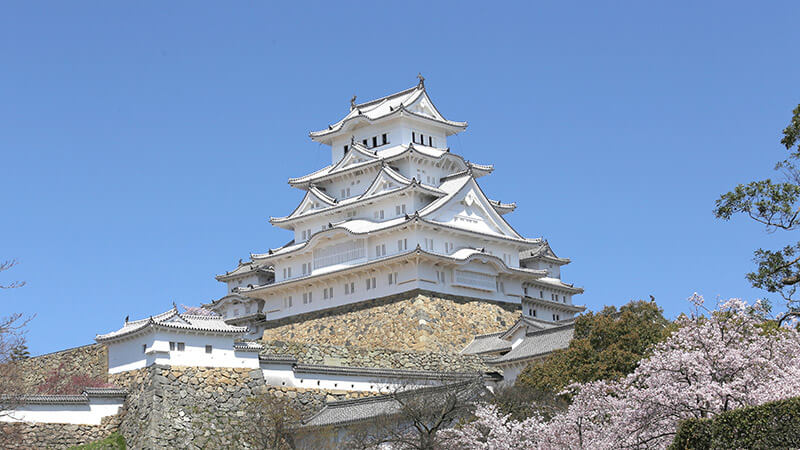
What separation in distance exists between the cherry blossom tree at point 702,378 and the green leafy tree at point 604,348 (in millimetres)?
7783

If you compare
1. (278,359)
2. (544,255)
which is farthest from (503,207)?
(278,359)

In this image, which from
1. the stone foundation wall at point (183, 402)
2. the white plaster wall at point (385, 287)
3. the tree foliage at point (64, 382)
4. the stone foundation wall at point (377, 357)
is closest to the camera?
the stone foundation wall at point (183, 402)

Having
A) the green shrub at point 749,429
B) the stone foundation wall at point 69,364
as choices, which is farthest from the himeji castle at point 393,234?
Result: the green shrub at point 749,429

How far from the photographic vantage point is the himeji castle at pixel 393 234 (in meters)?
51.4

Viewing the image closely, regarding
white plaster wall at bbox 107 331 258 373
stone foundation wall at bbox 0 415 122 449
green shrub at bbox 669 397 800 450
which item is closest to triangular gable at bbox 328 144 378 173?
white plaster wall at bbox 107 331 258 373

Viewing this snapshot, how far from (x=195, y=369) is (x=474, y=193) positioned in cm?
2288

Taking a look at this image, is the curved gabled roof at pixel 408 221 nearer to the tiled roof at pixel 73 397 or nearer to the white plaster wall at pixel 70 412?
the tiled roof at pixel 73 397

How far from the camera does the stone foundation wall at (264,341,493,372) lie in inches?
1667

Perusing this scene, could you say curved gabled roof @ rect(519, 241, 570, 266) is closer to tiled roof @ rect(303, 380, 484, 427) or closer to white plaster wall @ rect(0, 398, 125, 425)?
tiled roof @ rect(303, 380, 484, 427)

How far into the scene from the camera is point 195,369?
35938mm

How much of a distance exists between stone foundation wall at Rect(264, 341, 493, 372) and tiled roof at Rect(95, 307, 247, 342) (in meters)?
4.99

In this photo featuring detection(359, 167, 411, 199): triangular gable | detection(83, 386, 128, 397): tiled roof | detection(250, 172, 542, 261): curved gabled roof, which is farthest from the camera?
detection(359, 167, 411, 199): triangular gable

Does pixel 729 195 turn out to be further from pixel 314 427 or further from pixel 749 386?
pixel 314 427

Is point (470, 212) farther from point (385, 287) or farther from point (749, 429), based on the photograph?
point (749, 429)
